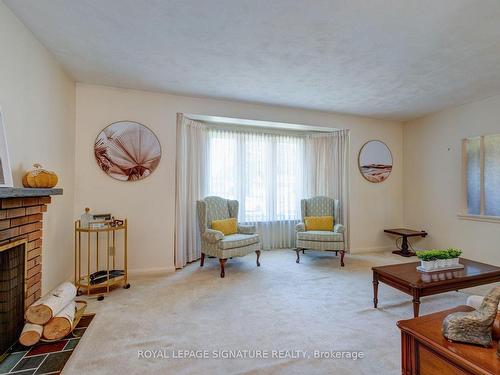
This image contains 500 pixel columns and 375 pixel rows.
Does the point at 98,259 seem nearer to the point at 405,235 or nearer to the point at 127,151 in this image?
the point at 127,151

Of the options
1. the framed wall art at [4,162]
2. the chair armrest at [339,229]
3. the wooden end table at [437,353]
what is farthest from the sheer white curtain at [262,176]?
the wooden end table at [437,353]

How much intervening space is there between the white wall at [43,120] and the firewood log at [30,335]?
70 cm

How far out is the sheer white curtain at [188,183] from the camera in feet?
12.4

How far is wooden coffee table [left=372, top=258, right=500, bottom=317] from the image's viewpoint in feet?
7.13

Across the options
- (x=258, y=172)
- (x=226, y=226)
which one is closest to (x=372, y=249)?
(x=258, y=172)

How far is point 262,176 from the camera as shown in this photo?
4832 mm

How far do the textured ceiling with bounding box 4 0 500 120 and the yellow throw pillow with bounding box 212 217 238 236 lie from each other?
1.88 meters

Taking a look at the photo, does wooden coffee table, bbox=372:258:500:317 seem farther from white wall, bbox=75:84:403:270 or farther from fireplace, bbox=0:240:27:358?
fireplace, bbox=0:240:27:358

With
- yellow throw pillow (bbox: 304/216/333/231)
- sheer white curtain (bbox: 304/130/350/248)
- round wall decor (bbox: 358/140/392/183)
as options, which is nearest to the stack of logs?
yellow throw pillow (bbox: 304/216/333/231)

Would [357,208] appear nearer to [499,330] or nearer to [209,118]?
[209,118]

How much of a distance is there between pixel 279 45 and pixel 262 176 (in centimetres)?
265

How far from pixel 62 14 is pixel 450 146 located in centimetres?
530

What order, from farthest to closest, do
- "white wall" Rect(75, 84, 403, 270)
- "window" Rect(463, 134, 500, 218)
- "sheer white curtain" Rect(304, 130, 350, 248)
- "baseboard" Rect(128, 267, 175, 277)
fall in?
"sheer white curtain" Rect(304, 130, 350, 248) < "window" Rect(463, 134, 500, 218) < "baseboard" Rect(128, 267, 175, 277) < "white wall" Rect(75, 84, 403, 270)

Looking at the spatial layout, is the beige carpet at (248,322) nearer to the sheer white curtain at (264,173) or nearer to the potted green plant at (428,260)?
the potted green plant at (428,260)
